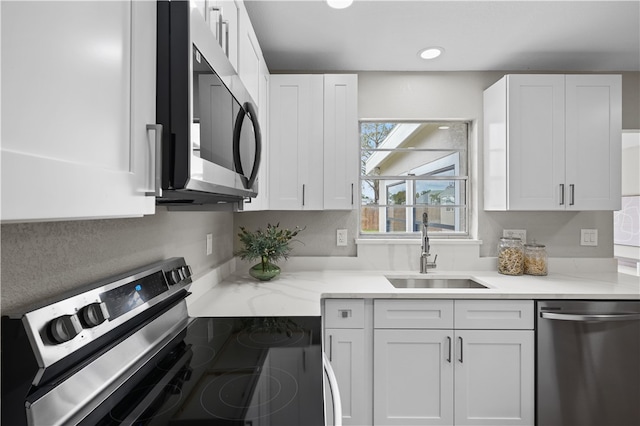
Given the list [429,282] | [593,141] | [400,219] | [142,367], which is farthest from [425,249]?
[142,367]

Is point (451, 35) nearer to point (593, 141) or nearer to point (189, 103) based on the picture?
point (593, 141)

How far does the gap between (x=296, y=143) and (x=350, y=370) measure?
1.38 m

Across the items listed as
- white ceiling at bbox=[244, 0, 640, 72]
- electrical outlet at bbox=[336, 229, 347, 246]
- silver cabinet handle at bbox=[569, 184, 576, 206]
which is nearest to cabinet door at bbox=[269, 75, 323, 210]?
white ceiling at bbox=[244, 0, 640, 72]

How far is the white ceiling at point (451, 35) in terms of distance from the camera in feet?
5.60

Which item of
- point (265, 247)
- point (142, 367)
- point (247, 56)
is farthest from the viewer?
point (265, 247)

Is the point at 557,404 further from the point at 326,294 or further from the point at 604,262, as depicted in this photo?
the point at 326,294

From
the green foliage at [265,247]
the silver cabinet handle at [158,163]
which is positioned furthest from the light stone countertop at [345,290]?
the silver cabinet handle at [158,163]

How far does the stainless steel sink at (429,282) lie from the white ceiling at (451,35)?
1.48 metres

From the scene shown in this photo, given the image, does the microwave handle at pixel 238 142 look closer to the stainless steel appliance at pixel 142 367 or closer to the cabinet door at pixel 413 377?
the stainless steel appliance at pixel 142 367

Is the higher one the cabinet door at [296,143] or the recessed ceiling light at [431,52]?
the recessed ceiling light at [431,52]

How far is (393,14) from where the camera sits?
5.77 ft

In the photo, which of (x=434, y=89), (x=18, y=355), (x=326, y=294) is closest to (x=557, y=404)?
(x=326, y=294)

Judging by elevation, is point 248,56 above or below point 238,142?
above

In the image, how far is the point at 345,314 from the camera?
71.9 inches
